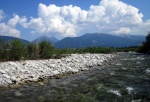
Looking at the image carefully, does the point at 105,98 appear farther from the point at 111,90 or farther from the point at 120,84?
the point at 120,84

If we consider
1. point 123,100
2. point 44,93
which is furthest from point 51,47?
point 123,100

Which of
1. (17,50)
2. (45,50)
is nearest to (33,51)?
(45,50)

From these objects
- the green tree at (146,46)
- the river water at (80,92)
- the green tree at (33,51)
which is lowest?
the river water at (80,92)

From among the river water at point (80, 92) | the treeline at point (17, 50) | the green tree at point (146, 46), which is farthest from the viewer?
the green tree at point (146, 46)

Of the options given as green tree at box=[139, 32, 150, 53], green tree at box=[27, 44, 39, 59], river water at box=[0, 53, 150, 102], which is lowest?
river water at box=[0, 53, 150, 102]

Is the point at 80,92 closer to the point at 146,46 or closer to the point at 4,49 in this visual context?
the point at 4,49

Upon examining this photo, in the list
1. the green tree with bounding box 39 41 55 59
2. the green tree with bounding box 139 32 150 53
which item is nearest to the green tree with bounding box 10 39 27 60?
the green tree with bounding box 39 41 55 59

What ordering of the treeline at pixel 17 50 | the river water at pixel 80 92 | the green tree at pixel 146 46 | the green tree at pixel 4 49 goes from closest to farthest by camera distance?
the river water at pixel 80 92 → the green tree at pixel 4 49 → the treeline at pixel 17 50 → the green tree at pixel 146 46

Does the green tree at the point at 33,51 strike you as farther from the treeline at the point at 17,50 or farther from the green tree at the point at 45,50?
the green tree at the point at 45,50

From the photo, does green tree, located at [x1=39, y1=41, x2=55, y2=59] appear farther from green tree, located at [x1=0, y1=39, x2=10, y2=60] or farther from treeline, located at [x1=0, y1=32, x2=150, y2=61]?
green tree, located at [x1=0, y1=39, x2=10, y2=60]

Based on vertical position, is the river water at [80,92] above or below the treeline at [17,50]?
below

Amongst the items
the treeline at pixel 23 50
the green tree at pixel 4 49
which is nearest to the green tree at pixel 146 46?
the treeline at pixel 23 50

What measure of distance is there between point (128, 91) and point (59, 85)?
5.95m

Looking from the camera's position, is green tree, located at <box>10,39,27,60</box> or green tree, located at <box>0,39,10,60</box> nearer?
green tree, located at <box>0,39,10,60</box>
